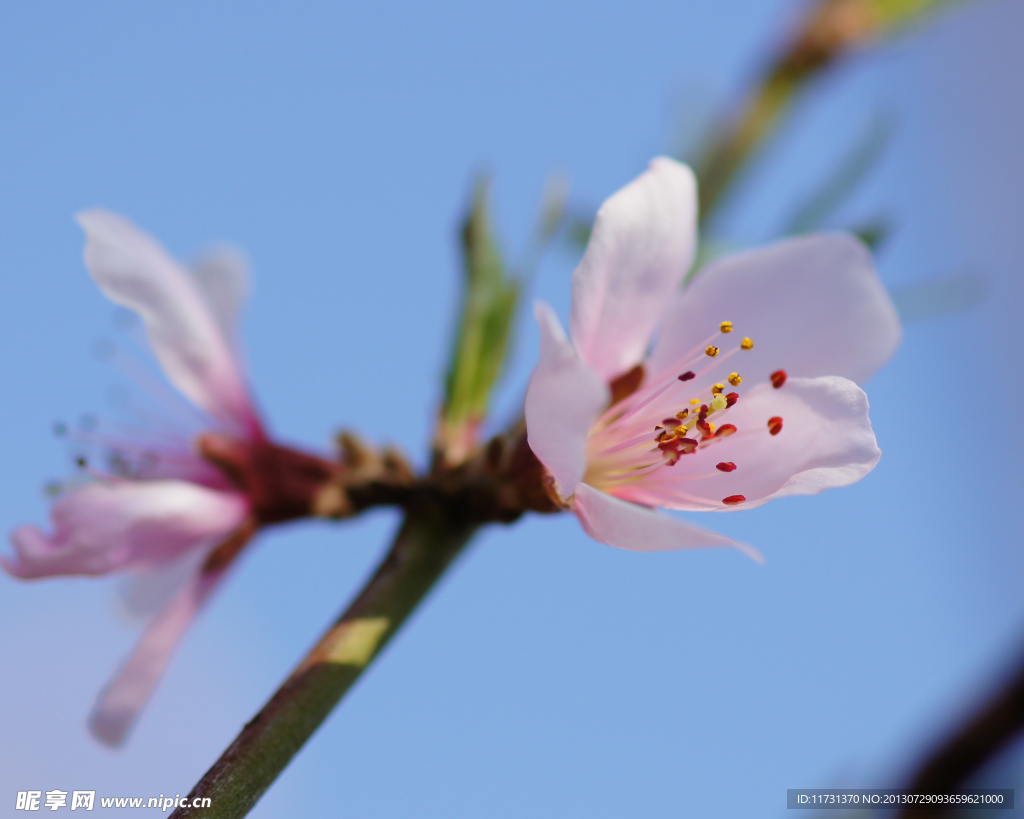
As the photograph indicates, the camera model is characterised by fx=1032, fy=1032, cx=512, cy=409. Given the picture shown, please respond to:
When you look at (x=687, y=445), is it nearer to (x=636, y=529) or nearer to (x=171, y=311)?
(x=636, y=529)

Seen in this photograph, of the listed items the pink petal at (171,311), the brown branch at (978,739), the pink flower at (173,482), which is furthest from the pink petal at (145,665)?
the brown branch at (978,739)

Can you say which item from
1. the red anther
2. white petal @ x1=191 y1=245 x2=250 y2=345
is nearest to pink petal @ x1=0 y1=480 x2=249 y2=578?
white petal @ x1=191 y1=245 x2=250 y2=345

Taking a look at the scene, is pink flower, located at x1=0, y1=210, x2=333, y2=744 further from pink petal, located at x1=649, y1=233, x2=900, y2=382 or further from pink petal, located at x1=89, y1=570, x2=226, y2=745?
pink petal, located at x1=649, y1=233, x2=900, y2=382

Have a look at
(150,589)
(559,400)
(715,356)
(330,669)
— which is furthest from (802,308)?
(150,589)

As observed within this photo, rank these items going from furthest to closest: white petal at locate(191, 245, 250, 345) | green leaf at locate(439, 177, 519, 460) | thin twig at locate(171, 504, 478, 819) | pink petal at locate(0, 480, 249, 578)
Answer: white petal at locate(191, 245, 250, 345), green leaf at locate(439, 177, 519, 460), pink petal at locate(0, 480, 249, 578), thin twig at locate(171, 504, 478, 819)

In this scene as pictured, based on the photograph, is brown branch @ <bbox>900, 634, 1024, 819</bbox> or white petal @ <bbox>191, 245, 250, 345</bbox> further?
white petal @ <bbox>191, 245, 250, 345</bbox>

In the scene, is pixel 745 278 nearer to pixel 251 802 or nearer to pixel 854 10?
pixel 251 802

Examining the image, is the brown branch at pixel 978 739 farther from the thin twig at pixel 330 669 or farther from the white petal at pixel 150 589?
the white petal at pixel 150 589

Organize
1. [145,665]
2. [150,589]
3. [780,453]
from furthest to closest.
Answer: [150,589]
[145,665]
[780,453]
